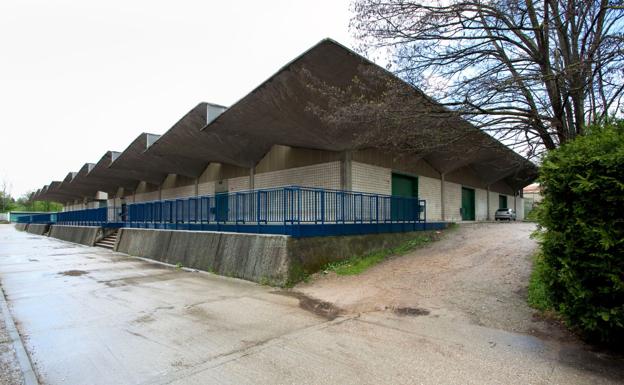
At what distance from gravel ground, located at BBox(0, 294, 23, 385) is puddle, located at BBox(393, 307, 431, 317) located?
5333 mm

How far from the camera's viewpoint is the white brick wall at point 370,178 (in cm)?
1507

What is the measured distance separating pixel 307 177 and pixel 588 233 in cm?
1236

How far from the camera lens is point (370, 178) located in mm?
15891

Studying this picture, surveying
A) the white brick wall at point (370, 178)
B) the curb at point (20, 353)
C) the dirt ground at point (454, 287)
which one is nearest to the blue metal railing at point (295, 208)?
the dirt ground at point (454, 287)

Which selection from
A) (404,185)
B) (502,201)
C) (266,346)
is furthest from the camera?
(502,201)

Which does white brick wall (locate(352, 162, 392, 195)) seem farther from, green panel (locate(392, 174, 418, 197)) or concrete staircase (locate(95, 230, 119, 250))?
concrete staircase (locate(95, 230, 119, 250))

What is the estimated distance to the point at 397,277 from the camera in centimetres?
918

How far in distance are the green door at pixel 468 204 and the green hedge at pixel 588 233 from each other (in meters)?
20.4

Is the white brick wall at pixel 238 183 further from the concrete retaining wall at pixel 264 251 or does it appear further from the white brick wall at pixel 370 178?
the white brick wall at pixel 370 178

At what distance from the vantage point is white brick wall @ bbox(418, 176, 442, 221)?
19781 millimetres

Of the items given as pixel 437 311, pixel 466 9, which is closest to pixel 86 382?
pixel 437 311

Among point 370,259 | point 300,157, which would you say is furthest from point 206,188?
point 370,259

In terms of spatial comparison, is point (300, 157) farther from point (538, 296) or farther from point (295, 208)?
point (538, 296)

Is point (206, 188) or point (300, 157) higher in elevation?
point (300, 157)
